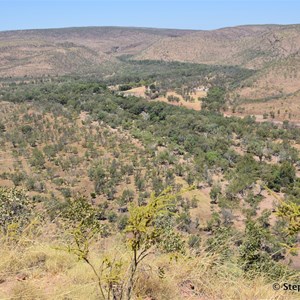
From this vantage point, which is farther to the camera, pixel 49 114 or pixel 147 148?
pixel 49 114

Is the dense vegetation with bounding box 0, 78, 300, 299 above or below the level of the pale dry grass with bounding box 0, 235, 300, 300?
below

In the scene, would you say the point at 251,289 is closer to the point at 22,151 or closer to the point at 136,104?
the point at 22,151

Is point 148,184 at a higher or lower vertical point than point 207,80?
lower

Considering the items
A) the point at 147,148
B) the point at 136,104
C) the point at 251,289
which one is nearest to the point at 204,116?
the point at 136,104

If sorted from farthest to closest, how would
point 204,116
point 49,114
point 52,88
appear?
1. point 52,88
2. point 204,116
3. point 49,114

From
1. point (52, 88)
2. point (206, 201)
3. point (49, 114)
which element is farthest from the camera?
point (52, 88)

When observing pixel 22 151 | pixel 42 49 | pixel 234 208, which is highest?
pixel 42 49

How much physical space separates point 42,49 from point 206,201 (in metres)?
171

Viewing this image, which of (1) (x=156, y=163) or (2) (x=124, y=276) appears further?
(1) (x=156, y=163)

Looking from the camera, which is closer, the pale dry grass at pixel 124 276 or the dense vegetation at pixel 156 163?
the pale dry grass at pixel 124 276

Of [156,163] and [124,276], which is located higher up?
[124,276]

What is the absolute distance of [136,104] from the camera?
264 ft

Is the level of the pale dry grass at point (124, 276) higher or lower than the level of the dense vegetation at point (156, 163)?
higher

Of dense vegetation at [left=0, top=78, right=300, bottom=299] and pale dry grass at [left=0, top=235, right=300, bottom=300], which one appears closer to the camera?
pale dry grass at [left=0, top=235, right=300, bottom=300]
